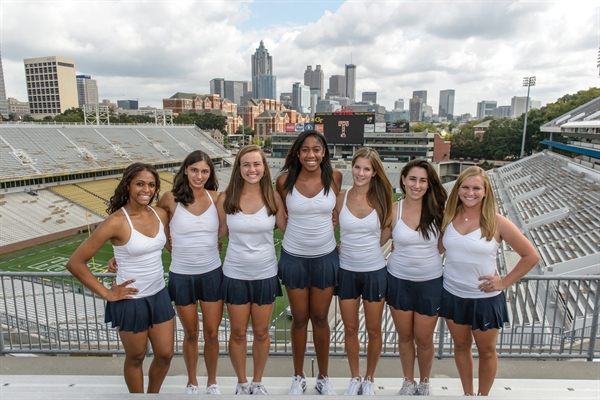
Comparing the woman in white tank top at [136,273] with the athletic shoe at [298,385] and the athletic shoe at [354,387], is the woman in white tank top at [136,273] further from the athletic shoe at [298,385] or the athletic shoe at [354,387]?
the athletic shoe at [354,387]

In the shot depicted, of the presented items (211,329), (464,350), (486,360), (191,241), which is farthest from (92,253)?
(486,360)

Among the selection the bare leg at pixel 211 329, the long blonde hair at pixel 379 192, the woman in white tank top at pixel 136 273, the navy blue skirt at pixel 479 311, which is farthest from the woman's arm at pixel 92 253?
the navy blue skirt at pixel 479 311

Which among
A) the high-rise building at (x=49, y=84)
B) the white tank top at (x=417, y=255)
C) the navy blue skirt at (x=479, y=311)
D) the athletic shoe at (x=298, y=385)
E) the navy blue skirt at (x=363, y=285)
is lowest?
the athletic shoe at (x=298, y=385)

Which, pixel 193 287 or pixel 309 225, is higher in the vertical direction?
pixel 309 225

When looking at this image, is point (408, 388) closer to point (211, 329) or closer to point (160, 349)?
point (211, 329)

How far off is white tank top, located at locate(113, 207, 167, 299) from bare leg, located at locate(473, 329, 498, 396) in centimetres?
214

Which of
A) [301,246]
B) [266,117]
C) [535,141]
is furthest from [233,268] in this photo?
[266,117]

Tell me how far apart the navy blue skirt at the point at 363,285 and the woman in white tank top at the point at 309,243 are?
0.23ft

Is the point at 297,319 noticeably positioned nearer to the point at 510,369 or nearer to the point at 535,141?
the point at 510,369

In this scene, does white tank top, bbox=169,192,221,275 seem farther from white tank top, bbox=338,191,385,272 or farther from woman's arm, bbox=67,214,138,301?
white tank top, bbox=338,191,385,272

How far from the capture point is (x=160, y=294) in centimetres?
256

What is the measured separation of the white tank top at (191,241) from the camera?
262 centimetres

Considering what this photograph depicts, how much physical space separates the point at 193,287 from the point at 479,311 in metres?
1.88

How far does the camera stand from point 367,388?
2.72 metres
